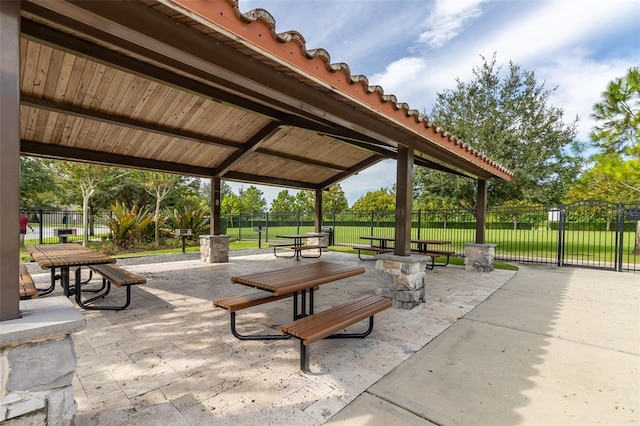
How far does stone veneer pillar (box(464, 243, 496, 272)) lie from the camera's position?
7.49 meters

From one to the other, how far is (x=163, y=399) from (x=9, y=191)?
1667 mm

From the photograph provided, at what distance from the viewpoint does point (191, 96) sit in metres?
4.58

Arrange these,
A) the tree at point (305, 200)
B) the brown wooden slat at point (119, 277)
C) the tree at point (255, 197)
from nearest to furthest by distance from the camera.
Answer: the brown wooden slat at point (119, 277) → the tree at point (305, 200) → the tree at point (255, 197)

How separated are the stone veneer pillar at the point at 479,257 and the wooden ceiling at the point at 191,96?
1.81m

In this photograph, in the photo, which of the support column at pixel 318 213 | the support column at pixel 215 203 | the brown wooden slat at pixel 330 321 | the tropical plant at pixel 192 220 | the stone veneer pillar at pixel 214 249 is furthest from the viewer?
the tropical plant at pixel 192 220

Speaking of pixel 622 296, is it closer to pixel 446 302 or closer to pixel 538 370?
pixel 446 302

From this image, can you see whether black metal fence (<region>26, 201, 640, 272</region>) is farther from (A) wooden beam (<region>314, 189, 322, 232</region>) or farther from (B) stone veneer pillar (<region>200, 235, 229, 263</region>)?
(B) stone veneer pillar (<region>200, 235, 229, 263</region>)

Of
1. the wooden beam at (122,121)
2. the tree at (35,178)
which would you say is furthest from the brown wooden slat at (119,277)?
the tree at (35,178)

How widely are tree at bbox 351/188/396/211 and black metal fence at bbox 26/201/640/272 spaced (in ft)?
55.7

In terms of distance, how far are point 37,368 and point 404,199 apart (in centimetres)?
421

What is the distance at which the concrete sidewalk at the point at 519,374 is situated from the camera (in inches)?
81.4

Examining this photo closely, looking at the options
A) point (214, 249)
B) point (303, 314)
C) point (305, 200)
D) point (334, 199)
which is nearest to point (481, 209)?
point (303, 314)

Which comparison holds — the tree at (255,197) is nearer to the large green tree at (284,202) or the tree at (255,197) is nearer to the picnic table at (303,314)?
the large green tree at (284,202)

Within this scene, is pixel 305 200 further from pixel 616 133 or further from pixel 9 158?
pixel 9 158
